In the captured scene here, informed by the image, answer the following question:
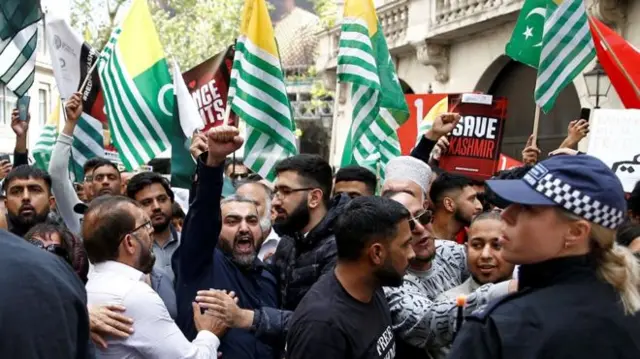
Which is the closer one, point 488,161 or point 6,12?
point 6,12

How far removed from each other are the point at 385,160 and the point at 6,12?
135 inches

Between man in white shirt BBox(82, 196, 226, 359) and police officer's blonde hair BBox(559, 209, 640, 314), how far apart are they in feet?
5.76

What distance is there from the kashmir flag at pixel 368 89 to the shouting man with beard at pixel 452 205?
1.84 meters

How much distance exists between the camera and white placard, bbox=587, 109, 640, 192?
629cm

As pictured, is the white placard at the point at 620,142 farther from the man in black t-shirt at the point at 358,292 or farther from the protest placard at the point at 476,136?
the man in black t-shirt at the point at 358,292

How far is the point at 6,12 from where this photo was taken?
672cm

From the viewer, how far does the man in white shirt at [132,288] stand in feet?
11.0

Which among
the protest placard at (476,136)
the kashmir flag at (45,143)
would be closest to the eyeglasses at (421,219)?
the protest placard at (476,136)

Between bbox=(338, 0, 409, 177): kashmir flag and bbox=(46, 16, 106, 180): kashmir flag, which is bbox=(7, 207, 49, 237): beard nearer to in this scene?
bbox=(46, 16, 106, 180): kashmir flag

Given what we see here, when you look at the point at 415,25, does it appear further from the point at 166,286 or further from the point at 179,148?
the point at 166,286

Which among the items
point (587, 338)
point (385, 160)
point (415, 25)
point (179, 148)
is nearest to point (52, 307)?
point (587, 338)

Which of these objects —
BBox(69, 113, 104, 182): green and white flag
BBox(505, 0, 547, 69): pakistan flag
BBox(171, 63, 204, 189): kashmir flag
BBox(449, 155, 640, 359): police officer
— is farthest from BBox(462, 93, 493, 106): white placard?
BBox(449, 155, 640, 359): police officer

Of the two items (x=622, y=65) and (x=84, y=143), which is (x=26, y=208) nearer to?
(x=84, y=143)

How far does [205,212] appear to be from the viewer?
397 centimetres
